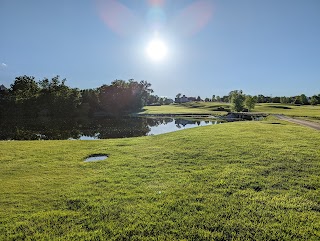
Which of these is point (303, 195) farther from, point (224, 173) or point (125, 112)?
point (125, 112)

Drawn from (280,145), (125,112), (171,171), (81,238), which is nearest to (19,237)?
(81,238)

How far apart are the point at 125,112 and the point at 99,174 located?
8237 centimetres

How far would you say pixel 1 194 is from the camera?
8.52m

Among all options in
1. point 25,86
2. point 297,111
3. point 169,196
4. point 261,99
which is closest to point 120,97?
point 25,86

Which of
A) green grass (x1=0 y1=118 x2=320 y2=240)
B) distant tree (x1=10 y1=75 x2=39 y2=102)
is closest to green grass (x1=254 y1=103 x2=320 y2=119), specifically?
green grass (x1=0 y1=118 x2=320 y2=240)

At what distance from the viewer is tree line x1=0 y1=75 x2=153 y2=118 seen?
245ft

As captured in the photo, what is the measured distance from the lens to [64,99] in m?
79.3

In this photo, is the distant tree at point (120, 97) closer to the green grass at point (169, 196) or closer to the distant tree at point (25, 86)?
the distant tree at point (25, 86)

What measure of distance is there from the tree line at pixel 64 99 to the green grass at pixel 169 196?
70.2 metres

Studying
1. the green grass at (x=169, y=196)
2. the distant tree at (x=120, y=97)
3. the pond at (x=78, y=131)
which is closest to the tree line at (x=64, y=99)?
the distant tree at (x=120, y=97)

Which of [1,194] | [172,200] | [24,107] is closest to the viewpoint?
[172,200]

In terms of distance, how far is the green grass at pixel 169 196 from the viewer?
608 cm

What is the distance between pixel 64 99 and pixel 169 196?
262 ft

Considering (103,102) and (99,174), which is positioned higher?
(103,102)
